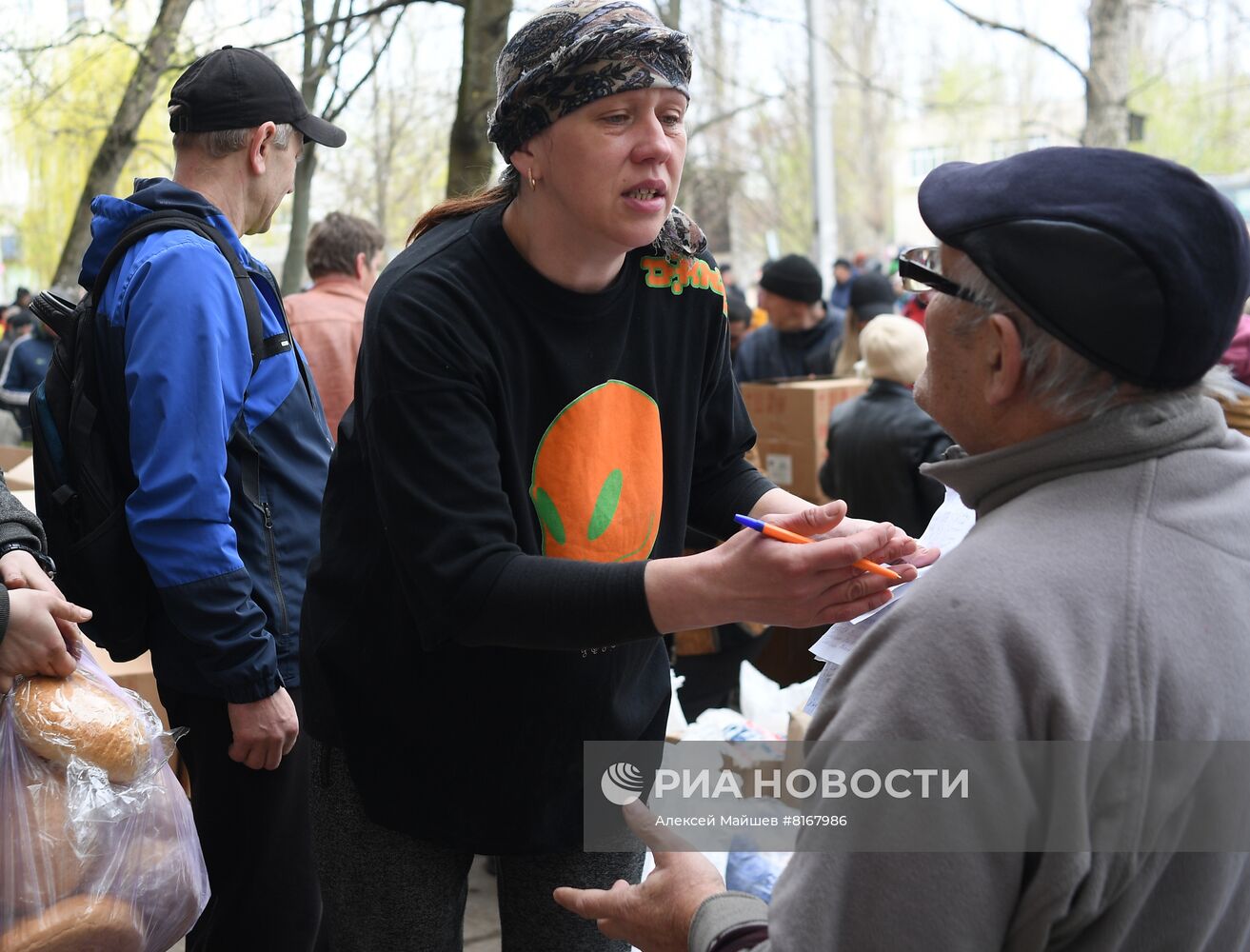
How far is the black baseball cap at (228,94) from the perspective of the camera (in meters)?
2.56

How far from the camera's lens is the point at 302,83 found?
9664 millimetres

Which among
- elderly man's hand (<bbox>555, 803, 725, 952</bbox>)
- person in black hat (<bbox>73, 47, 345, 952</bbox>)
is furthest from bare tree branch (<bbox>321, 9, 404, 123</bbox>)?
elderly man's hand (<bbox>555, 803, 725, 952</bbox>)

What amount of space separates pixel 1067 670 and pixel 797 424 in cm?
457

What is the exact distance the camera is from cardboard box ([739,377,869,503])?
550cm

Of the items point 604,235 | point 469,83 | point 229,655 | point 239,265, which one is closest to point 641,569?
point 604,235

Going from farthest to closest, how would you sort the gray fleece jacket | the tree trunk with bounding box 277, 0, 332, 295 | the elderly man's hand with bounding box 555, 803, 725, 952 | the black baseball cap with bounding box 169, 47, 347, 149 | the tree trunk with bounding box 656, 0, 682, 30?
the tree trunk with bounding box 656, 0, 682, 30
the tree trunk with bounding box 277, 0, 332, 295
the black baseball cap with bounding box 169, 47, 347, 149
the elderly man's hand with bounding box 555, 803, 725, 952
the gray fleece jacket

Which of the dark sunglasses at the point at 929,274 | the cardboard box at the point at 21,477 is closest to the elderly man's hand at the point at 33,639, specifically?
the dark sunglasses at the point at 929,274

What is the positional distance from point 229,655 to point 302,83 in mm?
8370

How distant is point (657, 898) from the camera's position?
1.43m

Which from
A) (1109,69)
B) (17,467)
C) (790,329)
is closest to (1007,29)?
(1109,69)

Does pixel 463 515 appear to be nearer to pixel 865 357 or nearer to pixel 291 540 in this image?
pixel 291 540

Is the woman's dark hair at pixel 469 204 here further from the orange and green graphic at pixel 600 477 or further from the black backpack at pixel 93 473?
the black backpack at pixel 93 473

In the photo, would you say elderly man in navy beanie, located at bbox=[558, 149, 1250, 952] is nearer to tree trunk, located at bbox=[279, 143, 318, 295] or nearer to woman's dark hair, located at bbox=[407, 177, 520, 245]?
woman's dark hair, located at bbox=[407, 177, 520, 245]

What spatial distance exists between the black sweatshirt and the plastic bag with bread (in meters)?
0.30
